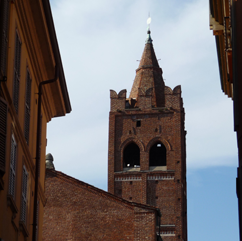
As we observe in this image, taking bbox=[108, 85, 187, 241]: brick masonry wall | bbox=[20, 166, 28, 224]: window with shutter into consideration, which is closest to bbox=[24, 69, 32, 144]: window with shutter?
bbox=[20, 166, 28, 224]: window with shutter

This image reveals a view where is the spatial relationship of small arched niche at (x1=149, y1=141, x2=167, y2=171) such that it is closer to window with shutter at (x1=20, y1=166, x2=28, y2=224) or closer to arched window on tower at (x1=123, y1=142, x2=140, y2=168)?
arched window on tower at (x1=123, y1=142, x2=140, y2=168)

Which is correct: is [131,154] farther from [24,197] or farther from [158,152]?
[24,197]

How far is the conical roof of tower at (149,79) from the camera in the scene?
151 ft

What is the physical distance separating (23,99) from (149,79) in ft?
122

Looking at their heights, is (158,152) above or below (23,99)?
above

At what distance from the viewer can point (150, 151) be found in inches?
1721

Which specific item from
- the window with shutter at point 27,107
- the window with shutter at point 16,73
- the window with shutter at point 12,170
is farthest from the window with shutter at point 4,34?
the window with shutter at point 27,107

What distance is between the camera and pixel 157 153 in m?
43.9

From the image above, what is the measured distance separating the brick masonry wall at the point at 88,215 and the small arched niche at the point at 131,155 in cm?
1771

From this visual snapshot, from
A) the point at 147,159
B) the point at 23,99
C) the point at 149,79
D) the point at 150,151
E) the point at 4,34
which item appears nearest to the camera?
the point at 4,34

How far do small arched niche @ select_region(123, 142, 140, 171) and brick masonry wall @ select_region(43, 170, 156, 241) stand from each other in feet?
58.1

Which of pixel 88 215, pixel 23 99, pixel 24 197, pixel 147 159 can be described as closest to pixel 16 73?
pixel 23 99

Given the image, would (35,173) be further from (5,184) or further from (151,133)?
(151,133)

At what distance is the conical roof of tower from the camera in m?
45.9
